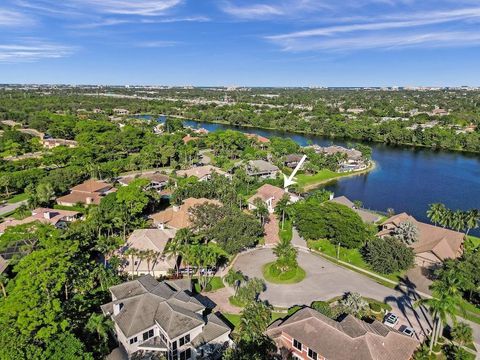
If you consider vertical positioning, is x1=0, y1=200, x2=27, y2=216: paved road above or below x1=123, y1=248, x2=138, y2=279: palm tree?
below

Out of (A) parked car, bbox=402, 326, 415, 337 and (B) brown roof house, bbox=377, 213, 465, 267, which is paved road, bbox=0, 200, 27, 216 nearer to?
(A) parked car, bbox=402, 326, 415, 337

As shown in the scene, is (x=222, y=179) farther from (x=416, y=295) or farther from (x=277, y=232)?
(x=416, y=295)

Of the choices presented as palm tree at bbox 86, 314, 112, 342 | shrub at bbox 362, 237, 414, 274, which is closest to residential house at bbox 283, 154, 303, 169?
shrub at bbox 362, 237, 414, 274

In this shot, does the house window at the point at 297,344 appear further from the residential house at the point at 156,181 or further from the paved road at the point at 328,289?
the residential house at the point at 156,181

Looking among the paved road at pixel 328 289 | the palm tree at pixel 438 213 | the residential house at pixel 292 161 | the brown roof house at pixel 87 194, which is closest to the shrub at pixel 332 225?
the paved road at pixel 328 289

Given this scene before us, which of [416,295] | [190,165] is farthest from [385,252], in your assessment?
[190,165]

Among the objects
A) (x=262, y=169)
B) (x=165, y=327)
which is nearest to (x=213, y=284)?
(x=165, y=327)

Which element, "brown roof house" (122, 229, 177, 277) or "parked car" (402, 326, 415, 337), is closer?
"parked car" (402, 326, 415, 337)

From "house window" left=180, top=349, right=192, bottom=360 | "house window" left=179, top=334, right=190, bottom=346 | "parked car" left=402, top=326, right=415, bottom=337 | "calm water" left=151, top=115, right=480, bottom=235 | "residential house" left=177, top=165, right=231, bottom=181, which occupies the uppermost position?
"house window" left=179, top=334, right=190, bottom=346
